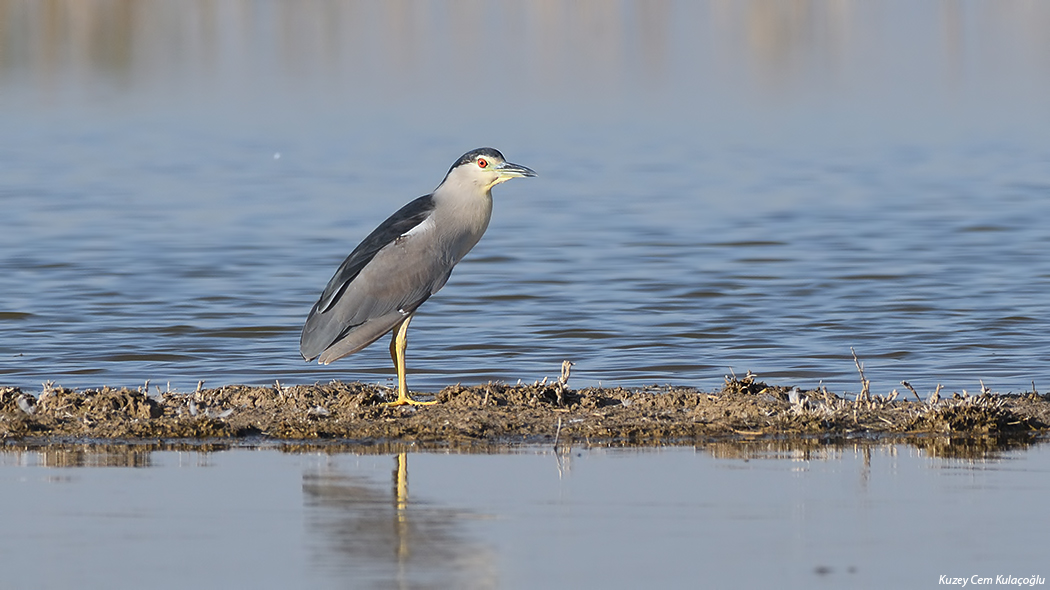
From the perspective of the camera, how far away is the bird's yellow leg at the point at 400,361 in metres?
8.77

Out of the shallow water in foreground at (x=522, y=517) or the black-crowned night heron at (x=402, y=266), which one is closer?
the shallow water in foreground at (x=522, y=517)

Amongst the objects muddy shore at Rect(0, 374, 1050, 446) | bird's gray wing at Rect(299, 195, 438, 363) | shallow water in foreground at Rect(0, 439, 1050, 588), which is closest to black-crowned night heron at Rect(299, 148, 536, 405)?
bird's gray wing at Rect(299, 195, 438, 363)

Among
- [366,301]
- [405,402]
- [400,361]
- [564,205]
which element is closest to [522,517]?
[405,402]

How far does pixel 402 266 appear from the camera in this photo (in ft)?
30.7

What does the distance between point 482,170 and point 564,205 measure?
10777 mm

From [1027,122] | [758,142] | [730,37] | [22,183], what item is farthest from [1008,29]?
[22,183]

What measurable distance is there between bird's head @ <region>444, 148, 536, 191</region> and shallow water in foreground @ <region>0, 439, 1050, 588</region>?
6.91 ft

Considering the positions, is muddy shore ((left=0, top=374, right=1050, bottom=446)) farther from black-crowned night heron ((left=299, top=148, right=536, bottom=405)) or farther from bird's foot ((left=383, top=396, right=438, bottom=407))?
black-crowned night heron ((left=299, top=148, right=536, bottom=405))

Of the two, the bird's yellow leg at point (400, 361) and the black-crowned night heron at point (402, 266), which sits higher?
the black-crowned night heron at point (402, 266)

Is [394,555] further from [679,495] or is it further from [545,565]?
[679,495]

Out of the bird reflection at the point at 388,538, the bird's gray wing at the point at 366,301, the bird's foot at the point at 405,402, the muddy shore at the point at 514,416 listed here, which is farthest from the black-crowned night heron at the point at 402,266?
the bird reflection at the point at 388,538

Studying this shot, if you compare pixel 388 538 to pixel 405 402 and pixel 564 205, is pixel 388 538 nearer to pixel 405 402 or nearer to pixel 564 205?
pixel 405 402

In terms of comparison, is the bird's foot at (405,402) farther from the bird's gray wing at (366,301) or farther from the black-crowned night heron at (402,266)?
the bird's gray wing at (366,301)

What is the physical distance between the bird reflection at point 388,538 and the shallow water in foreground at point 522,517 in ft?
0.04
